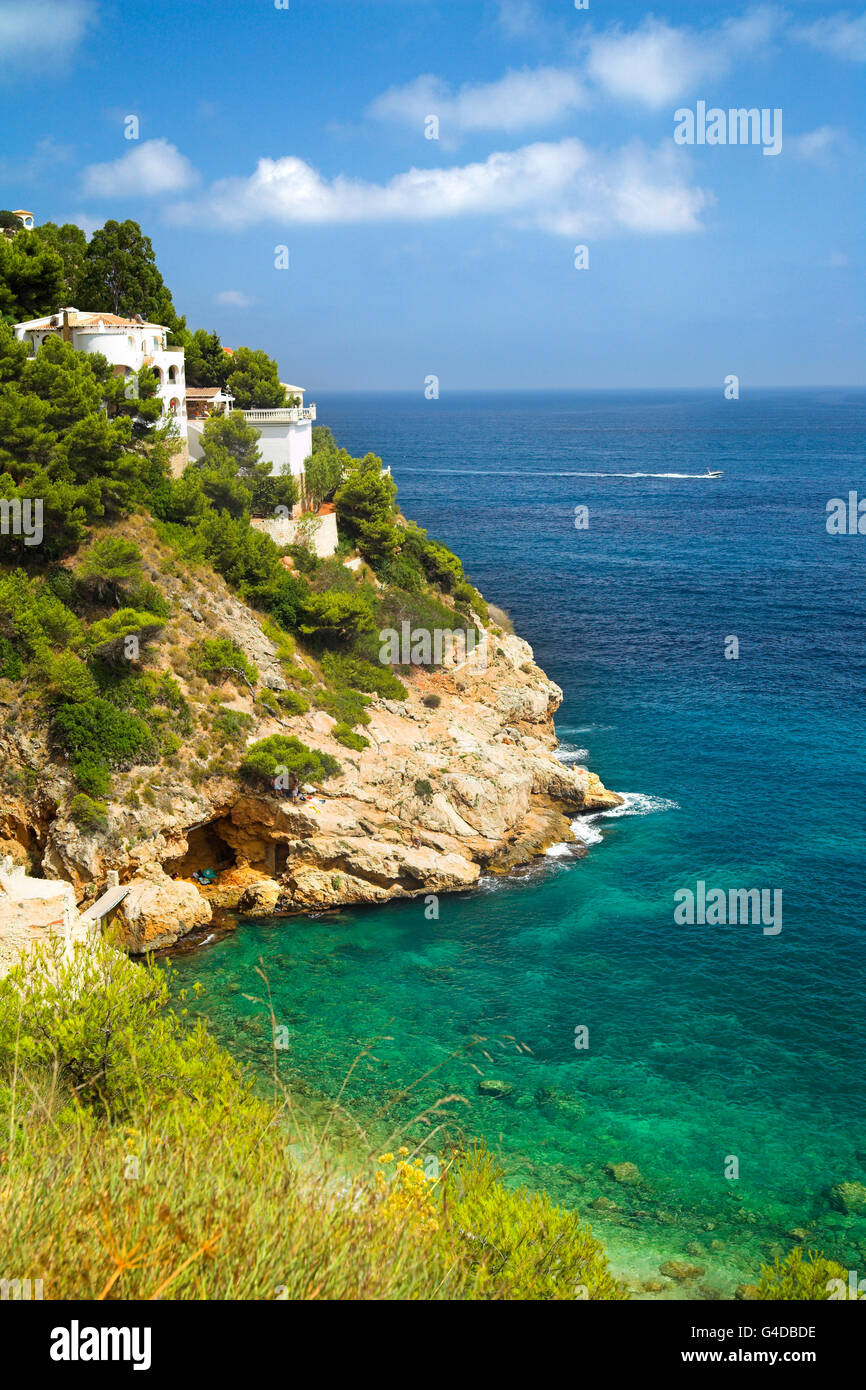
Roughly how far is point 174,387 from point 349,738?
60.5ft

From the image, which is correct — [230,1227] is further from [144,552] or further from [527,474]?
[527,474]

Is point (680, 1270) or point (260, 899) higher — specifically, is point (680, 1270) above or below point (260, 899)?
below

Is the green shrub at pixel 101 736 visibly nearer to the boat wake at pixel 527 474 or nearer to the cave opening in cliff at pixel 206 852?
the cave opening in cliff at pixel 206 852

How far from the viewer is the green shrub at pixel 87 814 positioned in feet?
103

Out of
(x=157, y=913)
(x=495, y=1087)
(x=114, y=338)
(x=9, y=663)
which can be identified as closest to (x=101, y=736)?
(x=9, y=663)

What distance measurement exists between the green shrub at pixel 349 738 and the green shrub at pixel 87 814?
917cm

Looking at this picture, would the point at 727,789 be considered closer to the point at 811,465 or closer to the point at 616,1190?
the point at 616,1190

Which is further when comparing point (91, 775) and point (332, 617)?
point (332, 617)

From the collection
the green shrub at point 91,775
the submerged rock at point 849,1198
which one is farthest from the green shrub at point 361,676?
the submerged rock at point 849,1198

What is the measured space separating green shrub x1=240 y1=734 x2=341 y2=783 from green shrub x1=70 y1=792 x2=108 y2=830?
16.2 feet

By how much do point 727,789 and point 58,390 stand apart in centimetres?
2963

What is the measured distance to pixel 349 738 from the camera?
3759 cm

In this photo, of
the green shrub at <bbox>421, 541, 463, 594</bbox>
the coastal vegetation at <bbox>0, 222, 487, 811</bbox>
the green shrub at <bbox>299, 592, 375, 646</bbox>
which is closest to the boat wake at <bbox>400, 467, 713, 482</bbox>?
the green shrub at <bbox>421, 541, 463, 594</bbox>

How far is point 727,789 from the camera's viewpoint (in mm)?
41656
